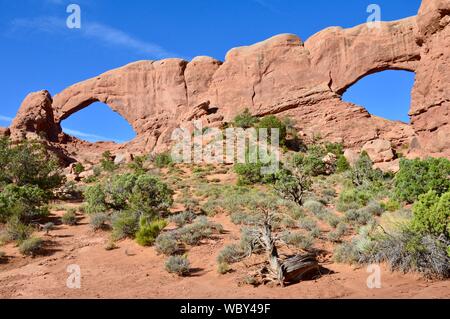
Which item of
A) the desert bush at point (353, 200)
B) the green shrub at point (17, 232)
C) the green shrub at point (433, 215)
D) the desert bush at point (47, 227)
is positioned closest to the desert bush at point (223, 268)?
the green shrub at point (433, 215)

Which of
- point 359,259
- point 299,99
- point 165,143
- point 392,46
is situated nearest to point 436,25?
point 392,46

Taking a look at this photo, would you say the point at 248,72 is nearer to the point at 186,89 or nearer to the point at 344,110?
the point at 186,89

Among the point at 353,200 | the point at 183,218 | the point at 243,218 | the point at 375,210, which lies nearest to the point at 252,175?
the point at 353,200

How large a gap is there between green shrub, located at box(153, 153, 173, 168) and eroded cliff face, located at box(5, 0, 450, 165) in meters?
4.32

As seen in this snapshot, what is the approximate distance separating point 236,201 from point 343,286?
800cm

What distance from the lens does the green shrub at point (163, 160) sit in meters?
29.6

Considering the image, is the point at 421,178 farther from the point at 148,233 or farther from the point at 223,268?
the point at 148,233

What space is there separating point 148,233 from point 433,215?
7271 millimetres

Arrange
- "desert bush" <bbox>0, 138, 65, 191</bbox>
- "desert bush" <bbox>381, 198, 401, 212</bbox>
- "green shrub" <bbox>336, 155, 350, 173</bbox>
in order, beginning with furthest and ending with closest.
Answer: "green shrub" <bbox>336, 155, 350, 173</bbox> < "desert bush" <bbox>0, 138, 65, 191</bbox> < "desert bush" <bbox>381, 198, 401, 212</bbox>

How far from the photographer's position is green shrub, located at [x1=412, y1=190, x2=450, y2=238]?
26.0 feet

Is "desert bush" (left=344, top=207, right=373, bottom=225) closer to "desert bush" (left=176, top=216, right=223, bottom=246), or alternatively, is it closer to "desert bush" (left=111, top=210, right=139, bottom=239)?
"desert bush" (left=176, top=216, right=223, bottom=246)

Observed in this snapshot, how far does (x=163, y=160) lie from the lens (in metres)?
30.1

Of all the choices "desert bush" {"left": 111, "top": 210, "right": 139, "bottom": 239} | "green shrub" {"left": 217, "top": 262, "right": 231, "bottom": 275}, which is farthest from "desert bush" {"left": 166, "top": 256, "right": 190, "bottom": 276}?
"desert bush" {"left": 111, "top": 210, "right": 139, "bottom": 239}

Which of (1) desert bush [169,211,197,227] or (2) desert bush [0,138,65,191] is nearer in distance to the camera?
(1) desert bush [169,211,197,227]
